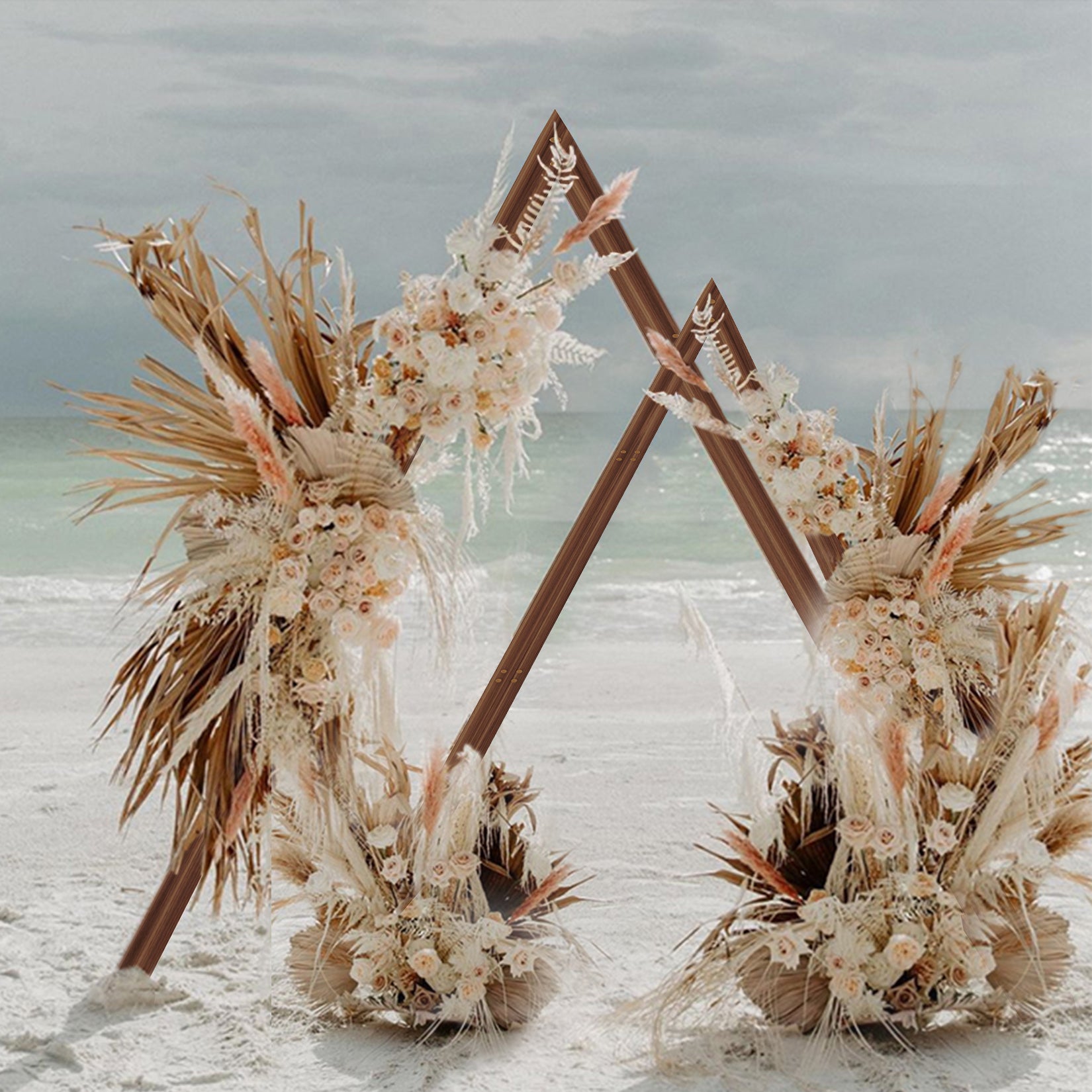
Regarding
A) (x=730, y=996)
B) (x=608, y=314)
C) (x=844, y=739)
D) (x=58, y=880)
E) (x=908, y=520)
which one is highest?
(x=608, y=314)

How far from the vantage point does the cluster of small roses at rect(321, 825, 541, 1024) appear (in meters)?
2.75

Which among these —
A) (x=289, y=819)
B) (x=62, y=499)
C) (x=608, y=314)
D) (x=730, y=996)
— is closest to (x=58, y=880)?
(x=289, y=819)

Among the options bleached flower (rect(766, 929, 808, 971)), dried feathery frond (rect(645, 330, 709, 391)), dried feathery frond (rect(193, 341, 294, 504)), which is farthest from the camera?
dried feathery frond (rect(645, 330, 709, 391))

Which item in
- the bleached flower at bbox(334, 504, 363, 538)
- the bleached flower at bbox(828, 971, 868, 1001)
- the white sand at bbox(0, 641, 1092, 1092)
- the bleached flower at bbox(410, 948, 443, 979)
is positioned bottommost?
the white sand at bbox(0, 641, 1092, 1092)

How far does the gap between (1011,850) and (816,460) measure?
2.88 ft

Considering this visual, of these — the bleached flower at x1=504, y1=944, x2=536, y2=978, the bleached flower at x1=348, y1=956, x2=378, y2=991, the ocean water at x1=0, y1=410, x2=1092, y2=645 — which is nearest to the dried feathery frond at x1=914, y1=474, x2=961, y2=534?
the bleached flower at x1=504, y1=944, x2=536, y2=978

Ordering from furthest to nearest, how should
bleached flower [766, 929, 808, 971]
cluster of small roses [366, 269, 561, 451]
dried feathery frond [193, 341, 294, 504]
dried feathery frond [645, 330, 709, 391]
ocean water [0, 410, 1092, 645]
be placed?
ocean water [0, 410, 1092, 645]
dried feathery frond [645, 330, 709, 391]
bleached flower [766, 929, 808, 971]
cluster of small roses [366, 269, 561, 451]
dried feathery frond [193, 341, 294, 504]

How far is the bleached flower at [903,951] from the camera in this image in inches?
105

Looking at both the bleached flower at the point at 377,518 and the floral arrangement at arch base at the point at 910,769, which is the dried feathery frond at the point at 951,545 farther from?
the bleached flower at the point at 377,518

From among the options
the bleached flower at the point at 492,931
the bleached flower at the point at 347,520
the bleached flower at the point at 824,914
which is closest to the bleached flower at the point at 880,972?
the bleached flower at the point at 824,914

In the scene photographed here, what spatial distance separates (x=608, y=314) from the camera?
1546 centimetres

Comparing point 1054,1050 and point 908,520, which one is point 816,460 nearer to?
point 908,520

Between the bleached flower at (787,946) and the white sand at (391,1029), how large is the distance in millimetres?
186

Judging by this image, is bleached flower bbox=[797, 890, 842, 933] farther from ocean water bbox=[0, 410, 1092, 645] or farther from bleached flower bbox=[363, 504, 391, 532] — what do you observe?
ocean water bbox=[0, 410, 1092, 645]
